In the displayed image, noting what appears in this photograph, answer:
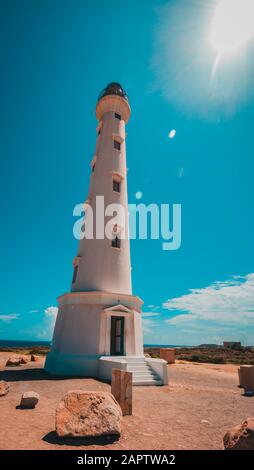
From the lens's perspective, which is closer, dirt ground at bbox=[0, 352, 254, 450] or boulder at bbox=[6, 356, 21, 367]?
dirt ground at bbox=[0, 352, 254, 450]

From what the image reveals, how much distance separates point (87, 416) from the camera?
16.2ft

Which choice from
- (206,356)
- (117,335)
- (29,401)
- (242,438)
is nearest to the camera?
(242,438)

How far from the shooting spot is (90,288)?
15.6m

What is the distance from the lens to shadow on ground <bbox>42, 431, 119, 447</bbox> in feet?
14.8

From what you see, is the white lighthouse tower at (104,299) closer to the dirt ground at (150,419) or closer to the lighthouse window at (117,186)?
the lighthouse window at (117,186)

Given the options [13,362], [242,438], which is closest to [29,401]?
[242,438]

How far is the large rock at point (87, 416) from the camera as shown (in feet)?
15.6

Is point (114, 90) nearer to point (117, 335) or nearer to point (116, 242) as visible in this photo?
point (116, 242)

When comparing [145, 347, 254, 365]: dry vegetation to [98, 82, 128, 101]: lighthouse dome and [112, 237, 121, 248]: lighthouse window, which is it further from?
[98, 82, 128, 101]: lighthouse dome

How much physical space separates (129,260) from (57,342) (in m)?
6.83

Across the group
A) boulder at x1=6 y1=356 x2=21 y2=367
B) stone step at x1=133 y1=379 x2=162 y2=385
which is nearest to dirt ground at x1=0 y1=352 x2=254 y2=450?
stone step at x1=133 y1=379 x2=162 y2=385

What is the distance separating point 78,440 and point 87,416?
1.28 ft
